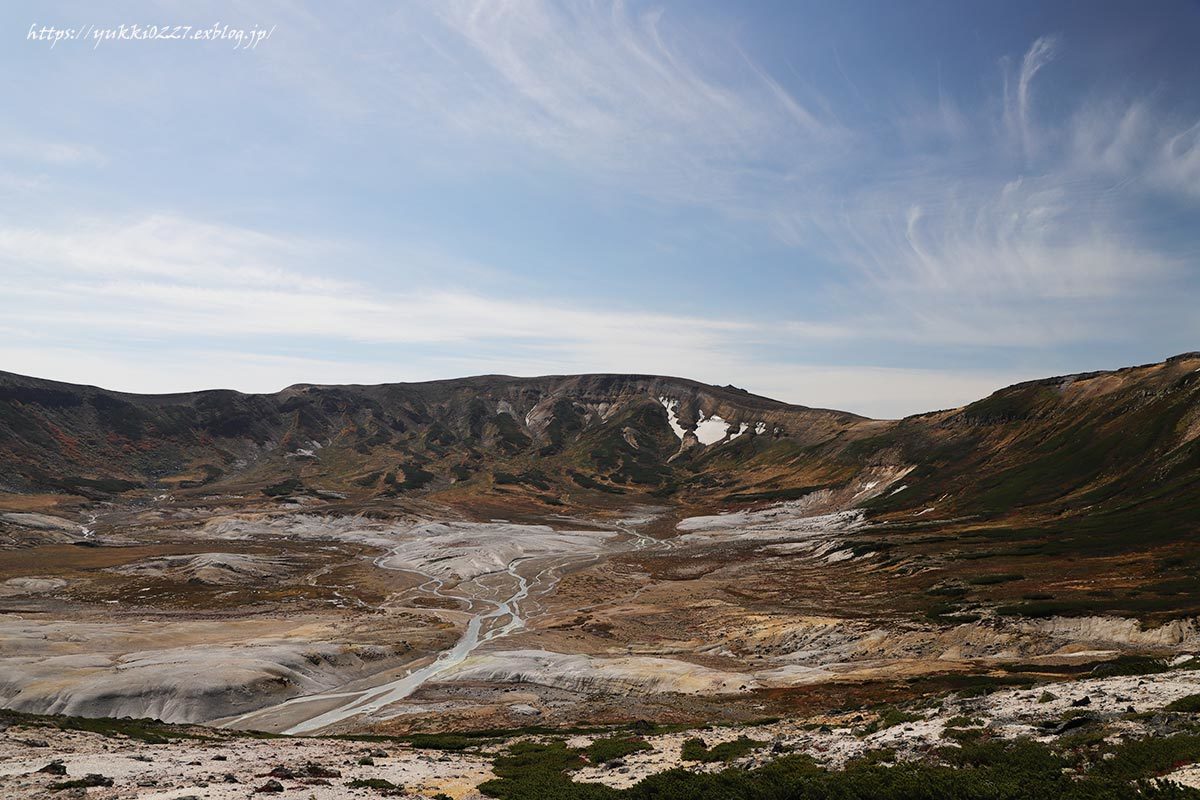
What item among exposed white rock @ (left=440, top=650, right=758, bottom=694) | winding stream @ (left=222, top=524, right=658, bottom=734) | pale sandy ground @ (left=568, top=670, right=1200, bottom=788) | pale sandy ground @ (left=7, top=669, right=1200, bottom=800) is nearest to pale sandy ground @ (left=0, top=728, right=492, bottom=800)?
pale sandy ground @ (left=7, top=669, right=1200, bottom=800)

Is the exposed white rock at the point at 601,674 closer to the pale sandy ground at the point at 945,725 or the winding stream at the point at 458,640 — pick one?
the winding stream at the point at 458,640

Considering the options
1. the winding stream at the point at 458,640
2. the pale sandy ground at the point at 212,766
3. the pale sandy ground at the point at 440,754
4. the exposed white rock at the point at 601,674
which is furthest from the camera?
the exposed white rock at the point at 601,674

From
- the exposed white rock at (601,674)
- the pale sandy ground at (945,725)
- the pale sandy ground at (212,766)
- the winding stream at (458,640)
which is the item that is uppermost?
the pale sandy ground at (945,725)

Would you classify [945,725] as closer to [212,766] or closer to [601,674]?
[212,766]

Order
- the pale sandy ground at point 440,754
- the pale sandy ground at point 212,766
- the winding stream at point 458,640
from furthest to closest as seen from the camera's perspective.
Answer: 1. the winding stream at point 458,640
2. the pale sandy ground at point 440,754
3. the pale sandy ground at point 212,766

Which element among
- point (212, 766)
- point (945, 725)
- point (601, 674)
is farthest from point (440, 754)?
point (601, 674)

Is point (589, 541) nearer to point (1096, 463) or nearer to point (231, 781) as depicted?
point (1096, 463)

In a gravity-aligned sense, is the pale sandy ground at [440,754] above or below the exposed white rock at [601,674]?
above

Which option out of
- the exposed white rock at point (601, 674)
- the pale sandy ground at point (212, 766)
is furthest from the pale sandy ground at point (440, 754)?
the exposed white rock at point (601, 674)

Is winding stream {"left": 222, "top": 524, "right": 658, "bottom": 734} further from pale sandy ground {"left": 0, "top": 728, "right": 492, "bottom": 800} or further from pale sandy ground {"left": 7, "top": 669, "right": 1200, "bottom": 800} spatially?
pale sandy ground {"left": 7, "top": 669, "right": 1200, "bottom": 800}

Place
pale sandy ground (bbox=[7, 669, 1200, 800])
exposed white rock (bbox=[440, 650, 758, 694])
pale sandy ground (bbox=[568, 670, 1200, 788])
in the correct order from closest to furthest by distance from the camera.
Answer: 1. pale sandy ground (bbox=[7, 669, 1200, 800])
2. pale sandy ground (bbox=[568, 670, 1200, 788])
3. exposed white rock (bbox=[440, 650, 758, 694])

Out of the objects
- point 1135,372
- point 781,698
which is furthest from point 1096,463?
point 781,698

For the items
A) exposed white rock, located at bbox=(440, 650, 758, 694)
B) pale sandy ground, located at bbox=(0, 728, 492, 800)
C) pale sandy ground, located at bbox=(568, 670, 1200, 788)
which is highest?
pale sandy ground, located at bbox=(568, 670, 1200, 788)

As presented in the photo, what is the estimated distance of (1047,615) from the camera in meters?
63.2
